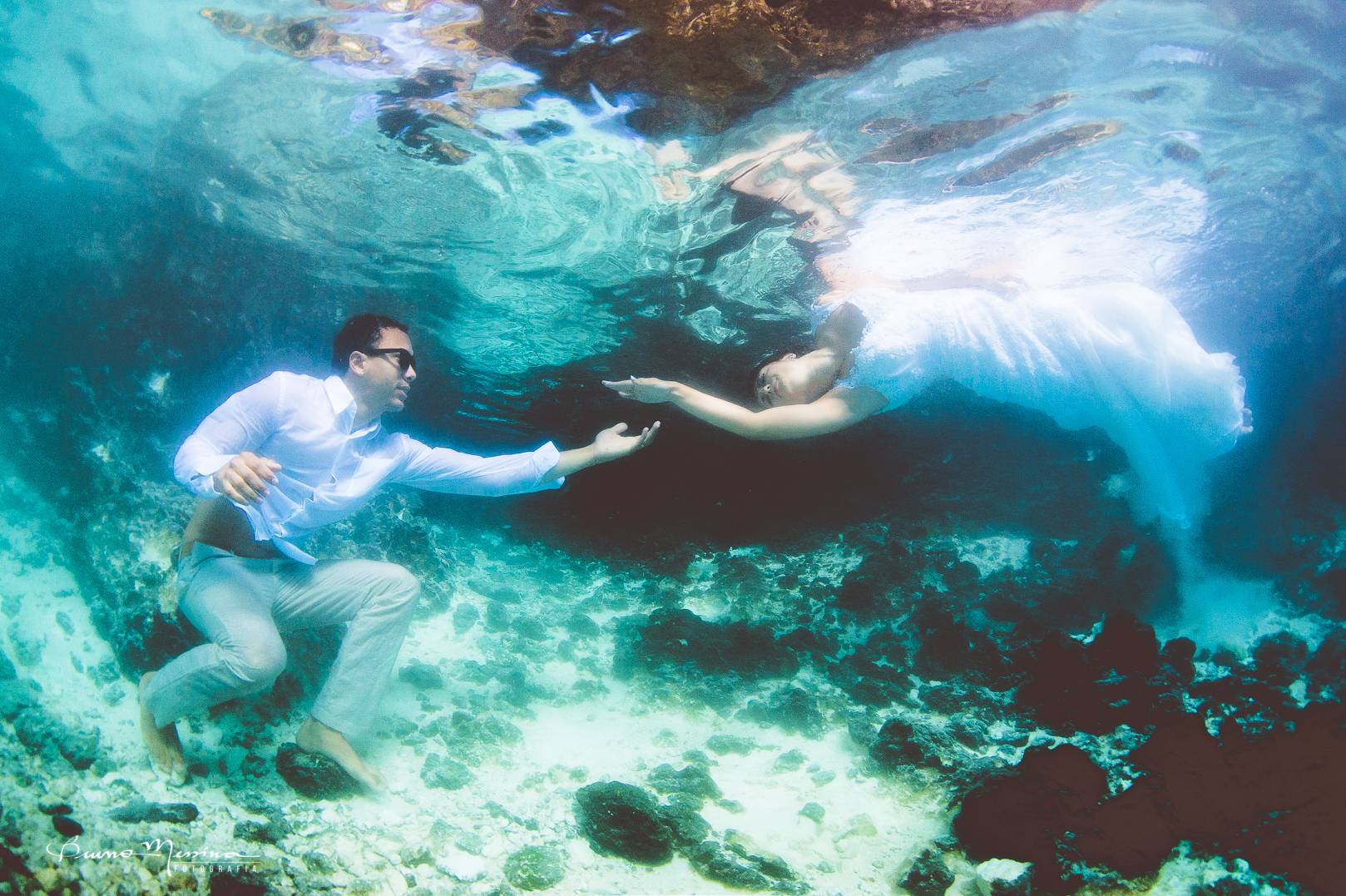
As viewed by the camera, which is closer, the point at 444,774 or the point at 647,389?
the point at 647,389

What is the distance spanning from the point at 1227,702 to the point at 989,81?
6.38 meters

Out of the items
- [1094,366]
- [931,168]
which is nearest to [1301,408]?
[1094,366]

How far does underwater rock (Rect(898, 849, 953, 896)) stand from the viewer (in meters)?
3.53

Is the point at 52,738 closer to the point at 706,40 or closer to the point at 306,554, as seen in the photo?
the point at 306,554

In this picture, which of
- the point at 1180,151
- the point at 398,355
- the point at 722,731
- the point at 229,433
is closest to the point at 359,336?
the point at 398,355

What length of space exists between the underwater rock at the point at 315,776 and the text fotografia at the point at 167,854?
57 cm

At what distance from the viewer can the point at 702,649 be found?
21.3ft

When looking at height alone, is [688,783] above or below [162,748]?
above

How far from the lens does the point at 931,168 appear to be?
4902 mm

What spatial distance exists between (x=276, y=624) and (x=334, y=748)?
98cm

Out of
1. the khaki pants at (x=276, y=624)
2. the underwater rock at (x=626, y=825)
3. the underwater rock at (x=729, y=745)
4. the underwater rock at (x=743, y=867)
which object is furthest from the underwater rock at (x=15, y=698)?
the underwater rock at (x=729, y=745)

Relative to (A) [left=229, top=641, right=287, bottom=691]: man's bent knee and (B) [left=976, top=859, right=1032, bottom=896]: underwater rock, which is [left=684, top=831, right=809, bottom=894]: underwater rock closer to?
(B) [left=976, top=859, right=1032, bottom=896]: underwater rock

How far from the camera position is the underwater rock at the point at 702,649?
6312mm

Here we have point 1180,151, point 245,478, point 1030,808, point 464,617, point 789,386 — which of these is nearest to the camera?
point 245,478
